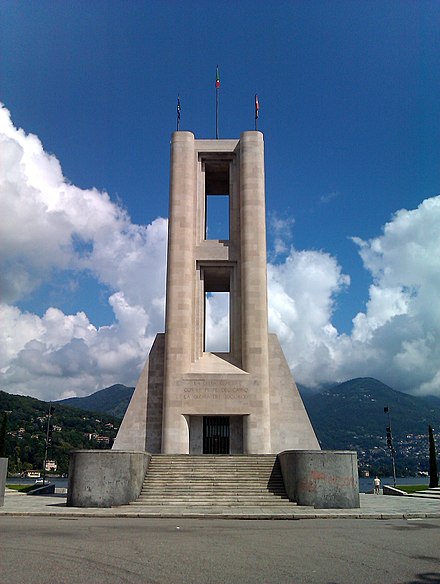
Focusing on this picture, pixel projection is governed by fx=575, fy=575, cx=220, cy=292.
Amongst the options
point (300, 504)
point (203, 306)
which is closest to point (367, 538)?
point (300, 504)

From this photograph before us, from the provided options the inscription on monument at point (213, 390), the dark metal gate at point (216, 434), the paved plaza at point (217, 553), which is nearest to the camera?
the paved plaza at point (217, 553)

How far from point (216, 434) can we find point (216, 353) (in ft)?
16.7

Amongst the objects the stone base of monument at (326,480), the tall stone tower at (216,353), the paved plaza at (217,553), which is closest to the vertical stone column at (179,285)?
the tall stone tower at (216,353)

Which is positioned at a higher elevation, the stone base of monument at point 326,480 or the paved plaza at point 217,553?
the stone base of monument at point 326,480

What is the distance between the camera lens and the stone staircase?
2286 centimetres

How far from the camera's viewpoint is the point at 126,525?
51.0ft

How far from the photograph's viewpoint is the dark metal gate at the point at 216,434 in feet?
118

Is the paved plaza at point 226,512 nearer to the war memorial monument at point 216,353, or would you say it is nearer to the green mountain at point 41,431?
the war memorial monument at point 216,353

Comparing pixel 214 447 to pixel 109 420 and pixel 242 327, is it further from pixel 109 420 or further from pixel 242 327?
pixel 109 420

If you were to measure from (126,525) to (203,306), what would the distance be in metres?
23.2

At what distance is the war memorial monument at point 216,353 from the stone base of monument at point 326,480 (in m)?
10.3

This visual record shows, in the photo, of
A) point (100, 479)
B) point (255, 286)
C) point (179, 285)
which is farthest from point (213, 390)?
point (100, 479)

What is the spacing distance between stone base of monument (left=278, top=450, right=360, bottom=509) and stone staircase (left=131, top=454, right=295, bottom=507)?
3.06 feet

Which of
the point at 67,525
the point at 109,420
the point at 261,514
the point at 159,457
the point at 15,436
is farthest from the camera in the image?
the point at 109,420
